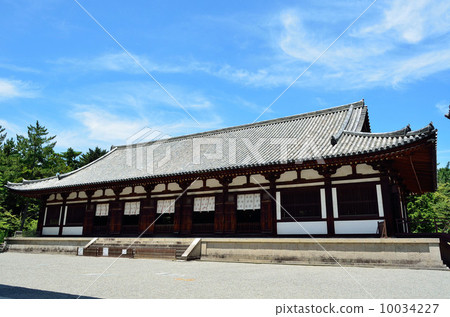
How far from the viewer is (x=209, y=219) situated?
15.8 meters

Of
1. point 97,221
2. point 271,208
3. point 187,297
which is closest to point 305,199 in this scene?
point 271,208

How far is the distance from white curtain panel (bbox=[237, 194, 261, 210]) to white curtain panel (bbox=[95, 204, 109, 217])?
9.32 m

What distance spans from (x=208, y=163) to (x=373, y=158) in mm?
8706

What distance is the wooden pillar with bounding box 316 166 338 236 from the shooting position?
12.4 meters

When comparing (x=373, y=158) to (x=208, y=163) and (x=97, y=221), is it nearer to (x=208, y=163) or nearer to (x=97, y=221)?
(x=208, y=163)

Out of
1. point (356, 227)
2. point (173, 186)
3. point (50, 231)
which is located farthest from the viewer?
point (50, 231)

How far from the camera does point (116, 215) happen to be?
18328 mm

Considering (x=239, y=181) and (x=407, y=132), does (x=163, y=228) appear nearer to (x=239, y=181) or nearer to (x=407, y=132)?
(x=239, y=181)

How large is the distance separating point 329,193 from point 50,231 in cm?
1919

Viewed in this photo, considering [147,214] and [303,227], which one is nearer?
[303,227]

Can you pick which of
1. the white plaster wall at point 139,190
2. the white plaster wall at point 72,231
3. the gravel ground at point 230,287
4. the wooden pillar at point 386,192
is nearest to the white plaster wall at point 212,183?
the white plaster wall at point 139,190

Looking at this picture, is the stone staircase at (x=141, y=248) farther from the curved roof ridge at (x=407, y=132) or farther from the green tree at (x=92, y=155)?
the green tree at (x=92, y=155)

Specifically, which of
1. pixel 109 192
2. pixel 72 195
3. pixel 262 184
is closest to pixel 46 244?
pixel 72 195

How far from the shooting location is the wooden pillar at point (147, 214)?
55.8 ft
